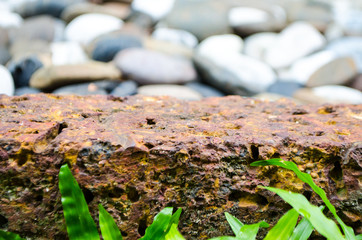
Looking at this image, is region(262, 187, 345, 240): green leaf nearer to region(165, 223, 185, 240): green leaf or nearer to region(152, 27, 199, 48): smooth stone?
region(165, 223, 185, 240): green leaf

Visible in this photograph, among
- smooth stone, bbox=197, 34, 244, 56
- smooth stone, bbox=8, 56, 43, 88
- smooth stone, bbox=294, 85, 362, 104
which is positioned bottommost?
smooth stone, bbox=294, 85, 362, 104

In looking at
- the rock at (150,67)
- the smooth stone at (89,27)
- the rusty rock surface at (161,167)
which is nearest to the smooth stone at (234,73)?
the rock at (150,67)

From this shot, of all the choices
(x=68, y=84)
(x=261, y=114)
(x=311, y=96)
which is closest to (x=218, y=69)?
(x=311, y=96)

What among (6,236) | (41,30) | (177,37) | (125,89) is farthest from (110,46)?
(6,236)

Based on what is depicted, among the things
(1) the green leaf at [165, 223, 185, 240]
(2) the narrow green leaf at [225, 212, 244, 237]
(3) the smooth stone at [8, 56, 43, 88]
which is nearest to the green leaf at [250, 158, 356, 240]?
(2) the narrow green leaf at [225, 212, 244, 237]

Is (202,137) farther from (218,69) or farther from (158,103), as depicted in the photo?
(218,69)

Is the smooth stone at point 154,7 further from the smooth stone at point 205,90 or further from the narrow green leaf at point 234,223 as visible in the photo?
the narrow green leaf at point 234,223

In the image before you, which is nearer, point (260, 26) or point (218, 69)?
point (218, 69)
